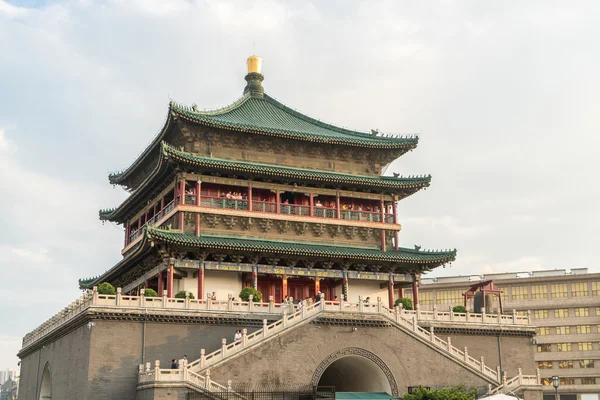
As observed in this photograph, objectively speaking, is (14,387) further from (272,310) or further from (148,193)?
(272,310)

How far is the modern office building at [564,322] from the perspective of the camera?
80688 millimetres

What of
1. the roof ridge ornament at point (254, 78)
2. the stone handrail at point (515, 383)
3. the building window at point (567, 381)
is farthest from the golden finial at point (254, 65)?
the building window at point (567, 381)

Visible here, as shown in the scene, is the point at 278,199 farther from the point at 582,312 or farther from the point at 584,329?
the point at 584,329

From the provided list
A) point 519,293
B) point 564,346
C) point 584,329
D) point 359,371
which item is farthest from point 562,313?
point 359,371

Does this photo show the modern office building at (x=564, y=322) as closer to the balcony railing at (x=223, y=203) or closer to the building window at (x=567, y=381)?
the building window at (x=567, y=381)

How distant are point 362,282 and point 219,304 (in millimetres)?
12924

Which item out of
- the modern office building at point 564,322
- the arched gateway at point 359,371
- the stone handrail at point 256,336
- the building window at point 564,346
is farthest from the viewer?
the building window at point 564,346

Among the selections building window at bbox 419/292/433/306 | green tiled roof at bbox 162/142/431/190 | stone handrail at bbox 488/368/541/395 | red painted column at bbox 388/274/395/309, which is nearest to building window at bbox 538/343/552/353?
building window at bbox 419/292/433/306

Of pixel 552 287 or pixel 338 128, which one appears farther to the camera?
pixel 552 287

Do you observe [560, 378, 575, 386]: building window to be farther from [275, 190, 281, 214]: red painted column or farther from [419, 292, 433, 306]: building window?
[275, 190, 281, 214]: red painted column

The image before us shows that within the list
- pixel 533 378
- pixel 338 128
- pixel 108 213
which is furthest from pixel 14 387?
pixel 533 378

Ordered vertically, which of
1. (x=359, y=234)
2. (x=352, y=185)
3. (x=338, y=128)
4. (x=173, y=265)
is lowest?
(x=173, y=265)

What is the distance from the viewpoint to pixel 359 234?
51594 millimetres

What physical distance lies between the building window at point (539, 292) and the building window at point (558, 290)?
2.04ft
